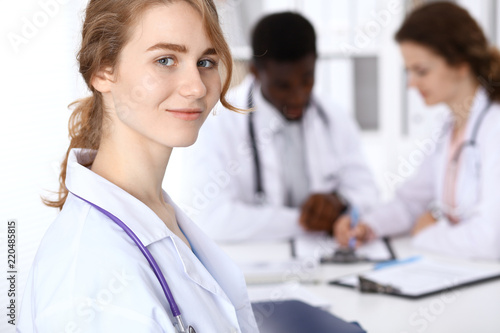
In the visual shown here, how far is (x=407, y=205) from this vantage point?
6.89ft

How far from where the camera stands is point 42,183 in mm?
1021

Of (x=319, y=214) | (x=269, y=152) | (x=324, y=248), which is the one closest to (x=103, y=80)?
(x=324, y=248)

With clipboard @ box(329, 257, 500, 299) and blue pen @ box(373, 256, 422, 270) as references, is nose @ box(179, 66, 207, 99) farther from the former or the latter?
blue pen @ box(373, 256, 422, 270)

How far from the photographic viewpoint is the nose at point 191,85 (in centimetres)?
76

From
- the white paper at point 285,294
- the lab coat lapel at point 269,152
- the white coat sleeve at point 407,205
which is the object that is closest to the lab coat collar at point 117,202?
the white paper at point 285,294

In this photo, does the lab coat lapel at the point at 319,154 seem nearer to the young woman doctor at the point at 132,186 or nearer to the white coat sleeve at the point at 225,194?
the white coat sleeve at the point at 225,194

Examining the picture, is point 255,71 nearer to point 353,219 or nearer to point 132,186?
point 353,219

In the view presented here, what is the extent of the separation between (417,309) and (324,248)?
20.9 inches

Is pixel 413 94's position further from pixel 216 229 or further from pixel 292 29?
pixel 216 229

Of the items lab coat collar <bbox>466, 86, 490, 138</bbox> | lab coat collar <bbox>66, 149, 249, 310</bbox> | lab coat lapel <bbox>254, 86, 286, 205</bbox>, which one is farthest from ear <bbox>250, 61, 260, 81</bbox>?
lab coat collar <bbox>66, 149, 249, 310</bbox>

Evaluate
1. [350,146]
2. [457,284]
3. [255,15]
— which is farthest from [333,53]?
[457,284]

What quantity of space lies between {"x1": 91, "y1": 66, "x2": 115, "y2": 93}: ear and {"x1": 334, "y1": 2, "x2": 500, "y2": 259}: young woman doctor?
3.73ft

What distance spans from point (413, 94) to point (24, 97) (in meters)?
2.19

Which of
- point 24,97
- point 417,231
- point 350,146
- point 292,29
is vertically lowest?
point 417,231
